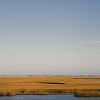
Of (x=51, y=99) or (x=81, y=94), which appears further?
(x=81, y=94)

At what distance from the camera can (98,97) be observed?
3441 centimetres

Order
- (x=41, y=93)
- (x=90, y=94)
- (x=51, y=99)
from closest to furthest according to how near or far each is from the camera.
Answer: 1. (x=51, y=99)
2. (x=90, y=94)
3. (x=41, y=93)

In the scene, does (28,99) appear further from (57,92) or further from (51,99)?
(57,92)

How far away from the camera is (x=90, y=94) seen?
3584 centimetres

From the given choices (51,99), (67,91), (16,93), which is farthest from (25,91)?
(51,99)

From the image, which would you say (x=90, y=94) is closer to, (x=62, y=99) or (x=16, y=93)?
(x=62, y=99)

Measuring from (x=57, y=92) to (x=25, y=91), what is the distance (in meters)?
4.46

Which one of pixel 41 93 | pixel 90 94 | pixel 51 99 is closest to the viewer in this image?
pixel 51 99

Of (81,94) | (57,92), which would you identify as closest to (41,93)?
(57,92)

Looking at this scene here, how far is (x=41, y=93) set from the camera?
3922 cm

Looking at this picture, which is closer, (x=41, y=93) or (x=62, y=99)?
(x=62, y=99)

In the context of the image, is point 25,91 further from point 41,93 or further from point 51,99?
point 51,99

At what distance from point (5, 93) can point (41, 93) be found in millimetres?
4747

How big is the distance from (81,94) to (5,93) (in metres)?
9.72
